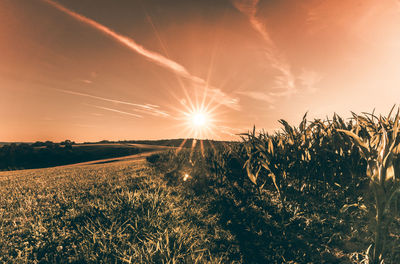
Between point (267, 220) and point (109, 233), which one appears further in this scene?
point (267, 220)

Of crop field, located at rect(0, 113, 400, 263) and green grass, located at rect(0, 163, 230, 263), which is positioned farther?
green grass, located at rect(0, 163, 230, 263)

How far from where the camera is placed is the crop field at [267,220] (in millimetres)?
2209

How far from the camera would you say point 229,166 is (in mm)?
6234

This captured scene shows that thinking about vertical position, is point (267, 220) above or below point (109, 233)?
below

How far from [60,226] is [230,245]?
9.63ft

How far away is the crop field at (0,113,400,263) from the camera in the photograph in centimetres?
221

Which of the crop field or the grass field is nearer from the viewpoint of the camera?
the crop field

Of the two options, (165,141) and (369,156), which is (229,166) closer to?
(369,156)

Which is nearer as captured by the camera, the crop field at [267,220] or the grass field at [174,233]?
the crop field at [267,220]

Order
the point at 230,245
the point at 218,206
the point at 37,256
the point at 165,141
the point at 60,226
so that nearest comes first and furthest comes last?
the point at 37,256 → the point at 230,245 → the point at 60,226 → the point at 218,206 → the point at 165,141

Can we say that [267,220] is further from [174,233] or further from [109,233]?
[109,233]

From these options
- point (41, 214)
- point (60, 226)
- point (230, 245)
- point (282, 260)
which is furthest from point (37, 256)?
point (282, 260)

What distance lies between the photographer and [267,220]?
12.3ft

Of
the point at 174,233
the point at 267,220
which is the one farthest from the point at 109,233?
the point at 267,220
